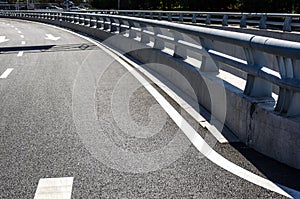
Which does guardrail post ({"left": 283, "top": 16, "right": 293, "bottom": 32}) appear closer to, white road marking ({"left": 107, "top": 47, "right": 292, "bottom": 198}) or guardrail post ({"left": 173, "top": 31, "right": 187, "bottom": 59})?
guardrail post ({"left": 173, "top": 31, "right": 187, "bottom": 59})

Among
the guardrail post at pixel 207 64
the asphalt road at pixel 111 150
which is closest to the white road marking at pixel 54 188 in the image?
the asphalt road at pixel 111 150

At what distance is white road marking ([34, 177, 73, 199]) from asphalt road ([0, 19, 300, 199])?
5cm

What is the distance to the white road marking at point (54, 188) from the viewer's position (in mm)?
3818

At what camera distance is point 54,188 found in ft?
13.1

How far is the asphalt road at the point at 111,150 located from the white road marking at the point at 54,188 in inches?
2.0

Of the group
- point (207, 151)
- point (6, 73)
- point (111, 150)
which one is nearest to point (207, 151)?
point (207, 151)

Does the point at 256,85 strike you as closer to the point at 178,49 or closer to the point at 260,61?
the point at 260,61

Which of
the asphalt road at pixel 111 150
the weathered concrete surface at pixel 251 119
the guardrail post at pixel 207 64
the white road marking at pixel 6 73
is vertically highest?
the guardrail post at pixel 207 64

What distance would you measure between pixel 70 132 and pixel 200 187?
7.87ft

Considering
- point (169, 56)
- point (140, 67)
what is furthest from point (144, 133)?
point (140, 67)

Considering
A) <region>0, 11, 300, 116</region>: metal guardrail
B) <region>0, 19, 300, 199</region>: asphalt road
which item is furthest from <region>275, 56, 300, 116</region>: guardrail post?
<region>0, 19, 300, 199</region>: asphalt road

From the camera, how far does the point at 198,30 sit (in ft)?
22.2

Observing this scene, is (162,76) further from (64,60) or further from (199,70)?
(64,60)

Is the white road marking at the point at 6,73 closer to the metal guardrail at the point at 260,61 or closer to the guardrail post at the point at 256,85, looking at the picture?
the metal guardrail at the point at 260,61
